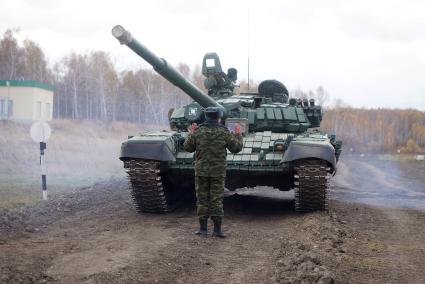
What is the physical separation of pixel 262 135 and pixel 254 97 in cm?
212

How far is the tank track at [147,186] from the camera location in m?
10.8

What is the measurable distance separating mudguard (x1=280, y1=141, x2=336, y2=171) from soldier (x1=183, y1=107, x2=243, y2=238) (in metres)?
1.65

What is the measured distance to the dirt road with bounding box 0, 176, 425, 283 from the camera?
246 inches

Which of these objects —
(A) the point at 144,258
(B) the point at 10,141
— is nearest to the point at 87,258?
(A) the point at 144,258

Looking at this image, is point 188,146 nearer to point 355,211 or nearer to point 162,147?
point 162,147

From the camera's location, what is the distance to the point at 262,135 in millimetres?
11648

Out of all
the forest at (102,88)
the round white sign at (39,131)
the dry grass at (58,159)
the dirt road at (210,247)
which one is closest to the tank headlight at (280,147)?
the dirt road at (210,247)

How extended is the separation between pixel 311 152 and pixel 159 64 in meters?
2.79

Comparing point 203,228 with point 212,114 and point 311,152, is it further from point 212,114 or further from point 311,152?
point 311,152

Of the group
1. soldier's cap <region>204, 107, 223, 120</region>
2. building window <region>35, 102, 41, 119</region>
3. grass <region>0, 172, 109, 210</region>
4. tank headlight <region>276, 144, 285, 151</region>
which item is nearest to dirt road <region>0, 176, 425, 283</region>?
tank headlight <region>276, 144, 285, 151</region>

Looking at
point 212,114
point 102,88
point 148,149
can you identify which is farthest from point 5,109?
point 212,114

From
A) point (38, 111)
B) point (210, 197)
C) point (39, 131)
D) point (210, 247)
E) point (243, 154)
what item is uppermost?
point (38, 111)

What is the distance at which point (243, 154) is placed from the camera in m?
11.0

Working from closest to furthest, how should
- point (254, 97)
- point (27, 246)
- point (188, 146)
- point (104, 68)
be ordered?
point (27, 246)
point (188, 146)
point (254, 97)
point (104, 68)
